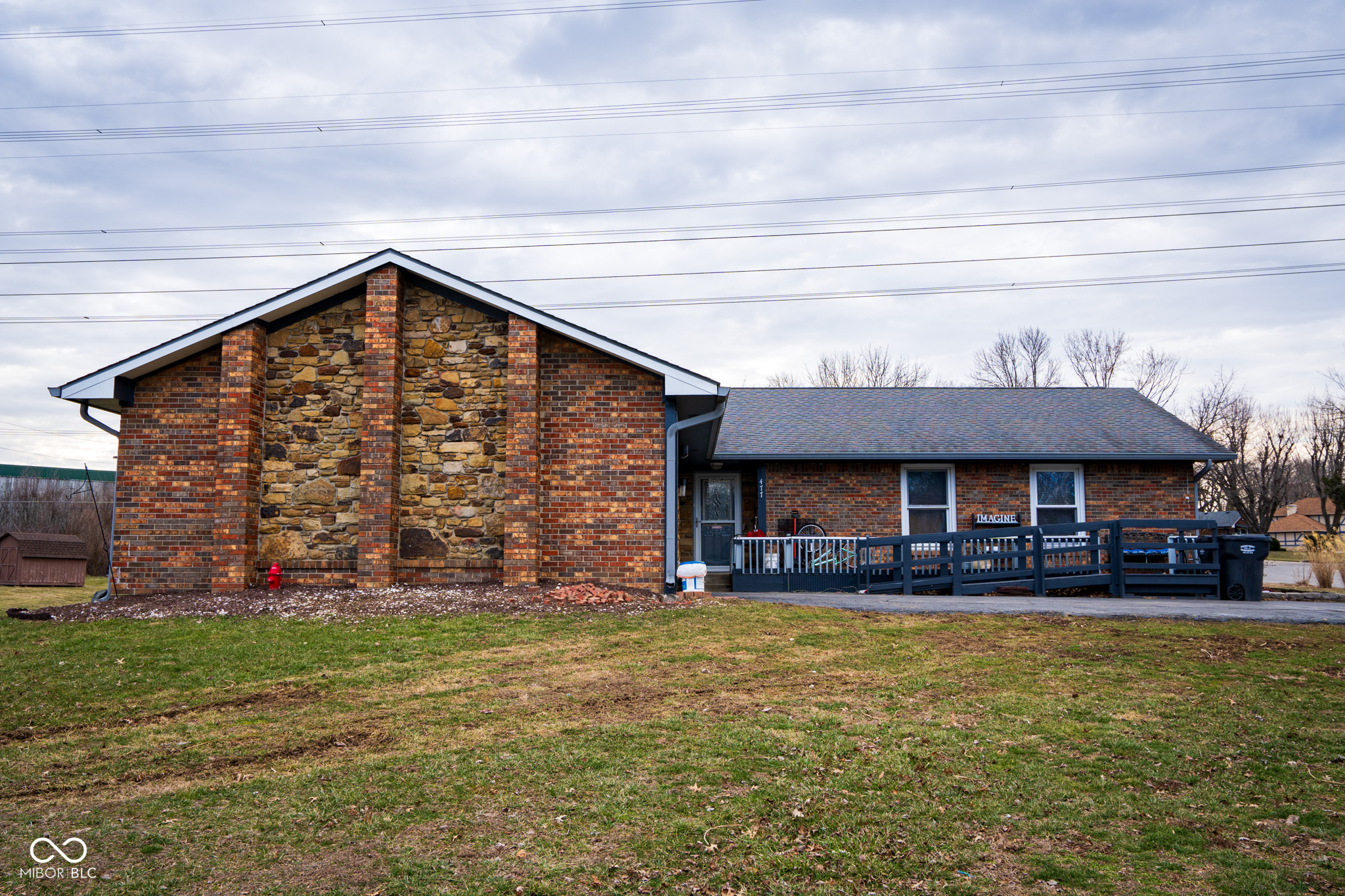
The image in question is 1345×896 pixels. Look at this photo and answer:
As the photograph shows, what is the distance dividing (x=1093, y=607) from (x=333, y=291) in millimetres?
11515

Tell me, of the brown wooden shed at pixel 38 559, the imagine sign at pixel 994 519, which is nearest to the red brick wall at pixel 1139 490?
the imagine sign at pixel 994 519

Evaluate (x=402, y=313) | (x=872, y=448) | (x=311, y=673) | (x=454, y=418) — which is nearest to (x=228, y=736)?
(x=311, y=673)

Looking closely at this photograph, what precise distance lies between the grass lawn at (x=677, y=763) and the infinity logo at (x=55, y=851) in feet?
0.23

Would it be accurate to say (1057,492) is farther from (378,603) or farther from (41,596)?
(41,596)

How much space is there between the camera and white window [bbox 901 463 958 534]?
17875 mm

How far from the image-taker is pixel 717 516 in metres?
18.7

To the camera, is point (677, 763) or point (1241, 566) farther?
point (1241, 566)

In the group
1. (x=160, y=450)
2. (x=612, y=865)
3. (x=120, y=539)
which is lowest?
(x=612, y=865)

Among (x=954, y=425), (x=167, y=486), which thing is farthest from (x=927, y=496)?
(x=167, y=486)

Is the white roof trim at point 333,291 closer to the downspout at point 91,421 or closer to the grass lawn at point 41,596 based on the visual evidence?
the downspout at point 91,421

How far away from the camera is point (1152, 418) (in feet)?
64.4

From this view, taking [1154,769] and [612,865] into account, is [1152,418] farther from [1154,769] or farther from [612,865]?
[612,865]

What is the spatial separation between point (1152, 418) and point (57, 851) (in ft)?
69.1

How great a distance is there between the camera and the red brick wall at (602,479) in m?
12.0
